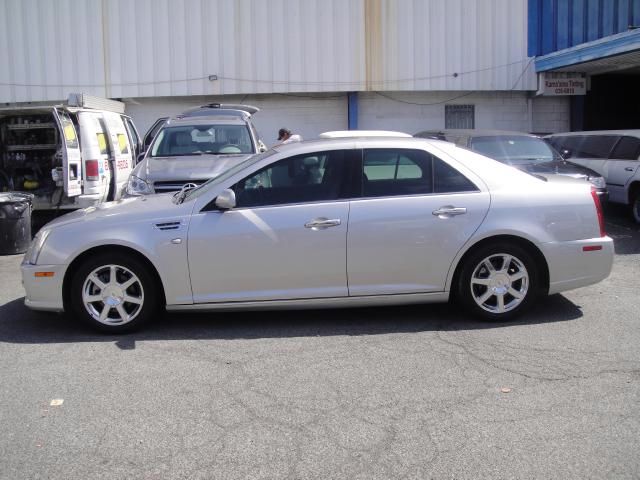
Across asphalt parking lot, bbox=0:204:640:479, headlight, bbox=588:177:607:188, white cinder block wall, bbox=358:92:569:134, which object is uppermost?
white cinder block wall, bbox=358:92:569:134

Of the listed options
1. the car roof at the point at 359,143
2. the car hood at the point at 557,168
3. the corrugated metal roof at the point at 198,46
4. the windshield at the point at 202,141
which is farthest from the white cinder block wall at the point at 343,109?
the car roof at the point at 359,143

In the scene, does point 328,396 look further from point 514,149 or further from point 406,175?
point 514,149

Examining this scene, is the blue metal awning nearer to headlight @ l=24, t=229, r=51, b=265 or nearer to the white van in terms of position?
the white van

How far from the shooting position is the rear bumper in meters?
5.87

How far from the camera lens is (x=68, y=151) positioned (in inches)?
404

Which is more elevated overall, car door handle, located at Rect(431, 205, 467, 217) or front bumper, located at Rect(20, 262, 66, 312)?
car door handle, located at Rect(431, 205, 467, 217)

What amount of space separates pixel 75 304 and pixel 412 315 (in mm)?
2931

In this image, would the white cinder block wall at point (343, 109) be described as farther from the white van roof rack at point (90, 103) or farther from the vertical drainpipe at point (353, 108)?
the white van roof rack at point (90, 103)

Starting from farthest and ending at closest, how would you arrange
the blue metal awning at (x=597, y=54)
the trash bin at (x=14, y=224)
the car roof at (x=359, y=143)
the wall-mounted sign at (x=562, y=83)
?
the wall-mounted sign at (x=562, y=83) → the blue metal awning at (x=597, y=54) → the trash bin at (x=14, y=224) → the car roof at (x=359, y=143)

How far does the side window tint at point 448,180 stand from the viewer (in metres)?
5.90

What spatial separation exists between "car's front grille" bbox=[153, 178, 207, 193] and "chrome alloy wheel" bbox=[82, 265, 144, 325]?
11.6ft

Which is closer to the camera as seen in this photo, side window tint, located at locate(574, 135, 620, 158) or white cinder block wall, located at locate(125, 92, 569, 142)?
side window tint, located at locate(574, 135, 620, 158)

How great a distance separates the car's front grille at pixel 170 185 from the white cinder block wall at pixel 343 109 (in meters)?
8.78

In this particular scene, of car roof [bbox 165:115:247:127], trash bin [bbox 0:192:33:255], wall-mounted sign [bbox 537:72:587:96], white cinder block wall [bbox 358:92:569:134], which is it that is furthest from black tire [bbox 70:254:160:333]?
wall-mounted sign [bbox 537:72:587:96]
